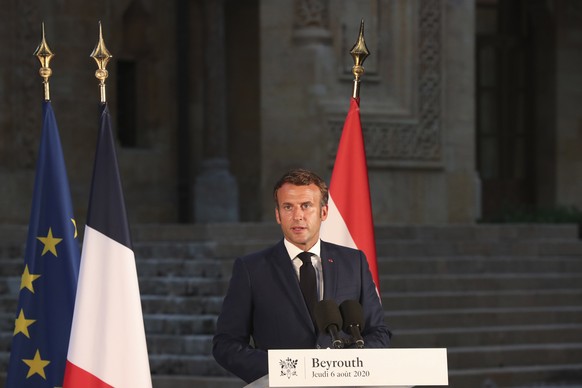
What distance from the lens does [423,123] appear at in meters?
15.2

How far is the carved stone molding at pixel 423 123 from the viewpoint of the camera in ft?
48.9

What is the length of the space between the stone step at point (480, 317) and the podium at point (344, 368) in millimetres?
7712

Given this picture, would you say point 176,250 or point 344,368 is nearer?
point 344,368

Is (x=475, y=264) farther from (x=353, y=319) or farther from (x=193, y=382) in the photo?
(x=353, y=319)

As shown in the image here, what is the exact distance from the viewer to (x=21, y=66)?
15.5 m

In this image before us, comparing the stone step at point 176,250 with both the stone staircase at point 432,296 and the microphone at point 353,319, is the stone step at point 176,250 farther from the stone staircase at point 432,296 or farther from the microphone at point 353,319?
the microphone at point 353,319

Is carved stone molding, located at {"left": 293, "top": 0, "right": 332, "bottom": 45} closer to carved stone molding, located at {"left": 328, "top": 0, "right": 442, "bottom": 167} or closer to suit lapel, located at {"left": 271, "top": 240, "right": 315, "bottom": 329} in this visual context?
carved stone molding, located at {"left": 328, "top": 0, "right": 442, "bottom": 167}

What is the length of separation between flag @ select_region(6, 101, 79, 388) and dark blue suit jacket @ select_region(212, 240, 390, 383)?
2260 mm

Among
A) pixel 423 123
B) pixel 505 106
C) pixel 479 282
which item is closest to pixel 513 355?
pixel 479 282

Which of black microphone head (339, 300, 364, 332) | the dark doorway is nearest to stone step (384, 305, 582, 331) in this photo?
the dark doorway

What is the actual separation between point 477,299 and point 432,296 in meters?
0.46

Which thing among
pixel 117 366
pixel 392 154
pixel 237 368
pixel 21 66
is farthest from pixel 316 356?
pixel 21 66

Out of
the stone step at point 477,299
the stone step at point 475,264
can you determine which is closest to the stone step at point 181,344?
the stone step at point 477,299

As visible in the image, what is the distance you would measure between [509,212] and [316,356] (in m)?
13.8
